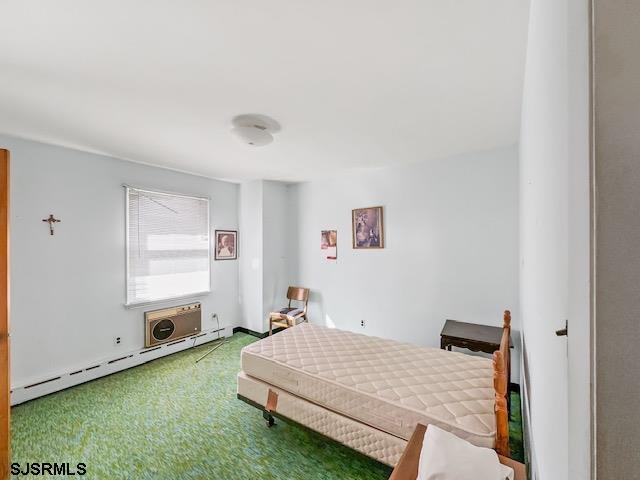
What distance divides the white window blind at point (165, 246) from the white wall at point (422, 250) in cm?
171

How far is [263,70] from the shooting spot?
5.26 feet

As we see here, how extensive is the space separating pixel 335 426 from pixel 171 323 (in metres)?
2.90

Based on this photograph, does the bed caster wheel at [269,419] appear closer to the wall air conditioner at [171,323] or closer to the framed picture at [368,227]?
the wall air conditioner at [171,323]

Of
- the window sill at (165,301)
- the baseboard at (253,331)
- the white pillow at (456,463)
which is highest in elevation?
the window sill at (165,301)

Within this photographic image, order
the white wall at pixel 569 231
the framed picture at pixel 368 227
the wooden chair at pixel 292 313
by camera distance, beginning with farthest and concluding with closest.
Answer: the wooden chair at pixel 292 313 → the framed picture at pixel 368 227 → the white wall at pixel 569 231

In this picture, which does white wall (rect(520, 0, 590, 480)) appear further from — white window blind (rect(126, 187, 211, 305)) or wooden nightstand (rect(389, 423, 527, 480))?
white window blind (rect(126, 187, 211, 305))

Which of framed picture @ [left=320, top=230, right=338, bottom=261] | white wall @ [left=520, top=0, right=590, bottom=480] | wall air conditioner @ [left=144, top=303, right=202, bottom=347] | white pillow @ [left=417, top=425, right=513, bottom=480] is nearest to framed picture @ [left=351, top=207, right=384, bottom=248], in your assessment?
framed picture @ [left=320, top=230, right=338, bottom=261]

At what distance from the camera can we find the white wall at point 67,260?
262cm

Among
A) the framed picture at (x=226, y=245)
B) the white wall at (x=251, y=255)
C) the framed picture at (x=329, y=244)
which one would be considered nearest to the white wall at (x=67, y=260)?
the framed picture at (x=226, y=245)

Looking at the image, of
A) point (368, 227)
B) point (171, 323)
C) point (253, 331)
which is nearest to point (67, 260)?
point (171, 323)

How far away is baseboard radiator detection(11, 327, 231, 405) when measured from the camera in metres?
2.62

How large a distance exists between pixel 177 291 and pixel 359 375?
3002mm

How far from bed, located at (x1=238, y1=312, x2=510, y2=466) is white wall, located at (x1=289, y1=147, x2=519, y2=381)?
25.8 inches

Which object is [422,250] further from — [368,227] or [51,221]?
[51,221]
